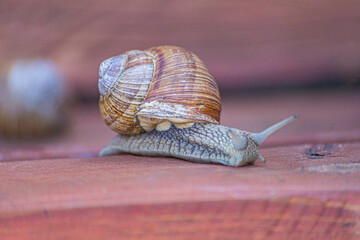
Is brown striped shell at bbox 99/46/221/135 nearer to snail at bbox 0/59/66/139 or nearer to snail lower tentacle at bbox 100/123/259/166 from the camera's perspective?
snail lower tentacle at bbox 100/123/259/166

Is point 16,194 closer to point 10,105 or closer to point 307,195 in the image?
point 307,195

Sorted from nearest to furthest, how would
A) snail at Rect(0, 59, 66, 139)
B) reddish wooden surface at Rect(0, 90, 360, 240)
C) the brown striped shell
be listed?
reddish wooden surface at Rect(0, 90, 360, 240) < the brown striped shell < snail at Rect(0, 59, 66, 139)

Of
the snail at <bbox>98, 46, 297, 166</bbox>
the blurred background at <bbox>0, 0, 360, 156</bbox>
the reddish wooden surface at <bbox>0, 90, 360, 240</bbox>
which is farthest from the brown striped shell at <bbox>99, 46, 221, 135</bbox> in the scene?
the blurred background at <bbox>0, 0, 360, 156</bbox>

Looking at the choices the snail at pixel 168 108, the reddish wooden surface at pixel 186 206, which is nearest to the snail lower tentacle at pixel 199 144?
the snail at pixel 168 108

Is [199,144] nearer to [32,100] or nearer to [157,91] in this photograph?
[157,91]

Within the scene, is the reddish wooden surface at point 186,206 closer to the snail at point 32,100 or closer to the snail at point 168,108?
the snail at point 168,108

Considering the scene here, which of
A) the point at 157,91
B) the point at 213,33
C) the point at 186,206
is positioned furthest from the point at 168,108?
the point at 213,33

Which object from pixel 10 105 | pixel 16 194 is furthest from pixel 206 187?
pixel 10 105
